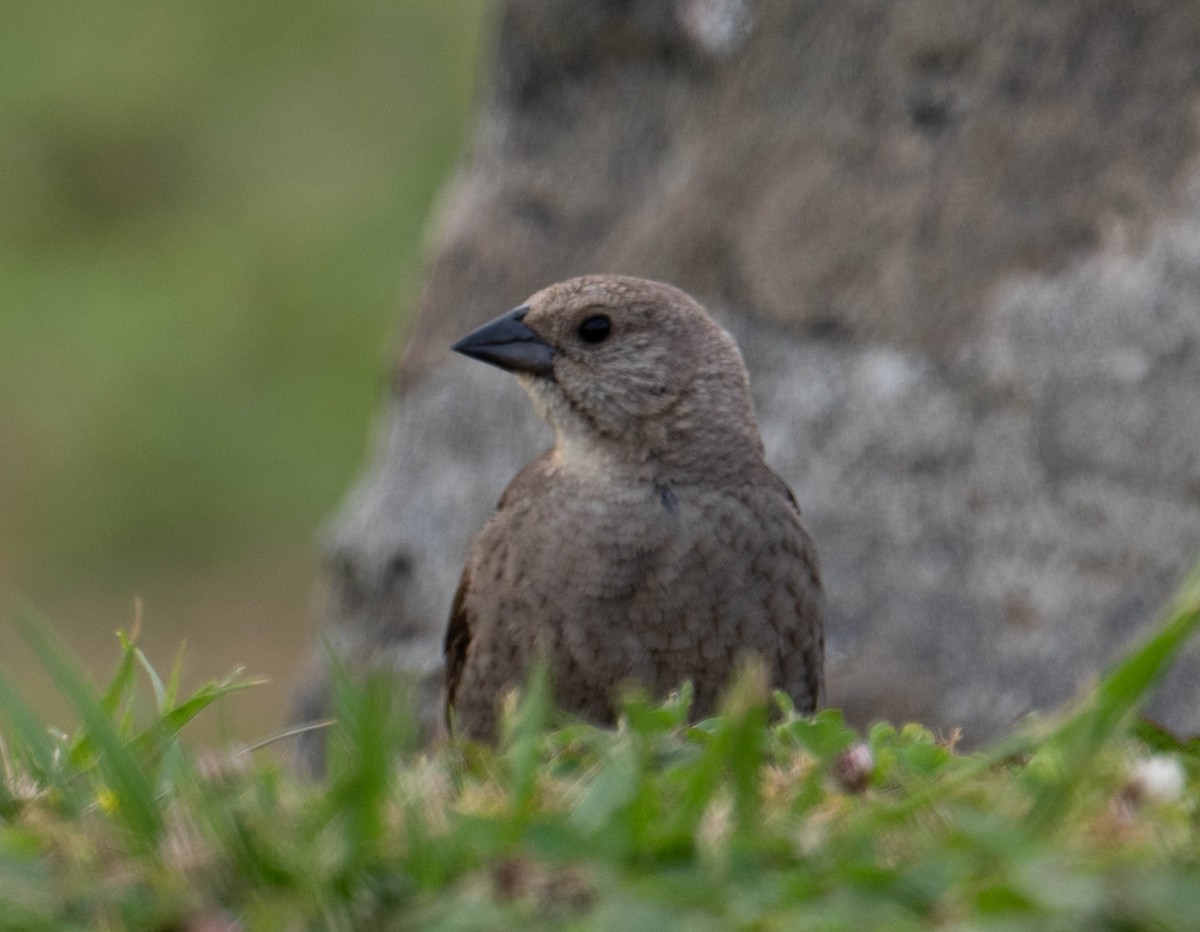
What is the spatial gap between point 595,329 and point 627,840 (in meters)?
2.14

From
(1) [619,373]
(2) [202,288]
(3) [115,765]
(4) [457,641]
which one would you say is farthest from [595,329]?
(2) [202,288]

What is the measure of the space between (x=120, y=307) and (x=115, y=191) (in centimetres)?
93

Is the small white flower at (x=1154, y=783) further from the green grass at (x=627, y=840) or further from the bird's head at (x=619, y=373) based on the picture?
the bird's head at (x=619, y=373)

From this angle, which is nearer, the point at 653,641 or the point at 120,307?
the point at 653,641

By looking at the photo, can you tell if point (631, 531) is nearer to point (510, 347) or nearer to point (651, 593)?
point (651, 593)

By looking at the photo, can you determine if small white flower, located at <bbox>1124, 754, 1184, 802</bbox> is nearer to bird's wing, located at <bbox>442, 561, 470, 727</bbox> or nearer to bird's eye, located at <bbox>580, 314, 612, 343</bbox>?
bird's eye, located at <bbox>580, 314, 612, 343</bbox>

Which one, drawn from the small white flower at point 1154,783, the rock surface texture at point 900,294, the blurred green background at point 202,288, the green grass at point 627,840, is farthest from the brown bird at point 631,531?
the blurred green background at point 202,288

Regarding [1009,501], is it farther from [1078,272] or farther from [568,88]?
[568,88]

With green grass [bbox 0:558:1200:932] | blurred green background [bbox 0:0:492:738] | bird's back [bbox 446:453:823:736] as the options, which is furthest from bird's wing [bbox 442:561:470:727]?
blurred green background [bbox 0:0:492:738]

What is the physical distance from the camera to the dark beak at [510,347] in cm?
398

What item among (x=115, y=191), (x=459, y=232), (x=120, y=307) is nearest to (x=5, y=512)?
(x=120, y=307)

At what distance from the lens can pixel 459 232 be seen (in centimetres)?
494

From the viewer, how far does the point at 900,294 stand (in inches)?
176

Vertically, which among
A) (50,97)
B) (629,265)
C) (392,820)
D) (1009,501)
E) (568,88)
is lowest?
(1009,501)
